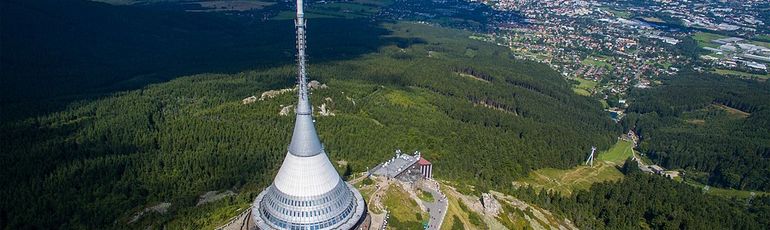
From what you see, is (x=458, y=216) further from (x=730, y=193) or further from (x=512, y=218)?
(x=730, y=193)

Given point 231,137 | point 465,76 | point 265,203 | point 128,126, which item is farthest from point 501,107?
point 265,203

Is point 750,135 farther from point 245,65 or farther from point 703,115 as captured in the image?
point 245,65

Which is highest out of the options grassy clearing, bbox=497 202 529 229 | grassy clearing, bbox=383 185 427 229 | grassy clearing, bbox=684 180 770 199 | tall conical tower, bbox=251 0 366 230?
tall conical tower, bbox=251 0 366 230

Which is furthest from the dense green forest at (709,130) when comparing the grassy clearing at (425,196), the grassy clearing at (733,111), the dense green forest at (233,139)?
the grassy clearing at (425,196)

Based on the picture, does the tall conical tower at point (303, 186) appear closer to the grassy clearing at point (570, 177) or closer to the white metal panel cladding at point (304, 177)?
the white metal panel cladding at point (304, 177)

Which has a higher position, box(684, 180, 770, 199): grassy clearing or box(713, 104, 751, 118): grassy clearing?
box(713, 104, 751, 118): grassy clearing

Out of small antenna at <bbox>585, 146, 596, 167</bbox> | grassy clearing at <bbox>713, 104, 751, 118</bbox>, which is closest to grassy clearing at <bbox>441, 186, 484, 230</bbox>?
small antenna at <bbox>585, 146, 596, 167</bbox>

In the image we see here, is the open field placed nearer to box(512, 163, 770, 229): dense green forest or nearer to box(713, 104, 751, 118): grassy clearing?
box(512, 163, 770, 229): dense green forest
